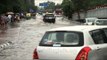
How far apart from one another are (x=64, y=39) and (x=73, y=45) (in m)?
0.32

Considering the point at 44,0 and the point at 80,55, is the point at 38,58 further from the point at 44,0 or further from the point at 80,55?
the point at 44,0

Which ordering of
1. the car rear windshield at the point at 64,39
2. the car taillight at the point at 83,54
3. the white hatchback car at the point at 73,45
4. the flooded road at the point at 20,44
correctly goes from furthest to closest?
the flooded road at the point at 20,44
the car rear windshield at the point at 64,39
the white hatchback car at the point at 73,45
the car taillight at the point at 83,54

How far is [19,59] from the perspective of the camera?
16.3 metres

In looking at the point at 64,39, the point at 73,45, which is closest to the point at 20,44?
the point at 64,39

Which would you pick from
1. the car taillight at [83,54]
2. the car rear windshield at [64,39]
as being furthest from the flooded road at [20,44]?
the car taillight at [83,54]

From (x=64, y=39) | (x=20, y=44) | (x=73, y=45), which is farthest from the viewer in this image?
(x=20, y=44)

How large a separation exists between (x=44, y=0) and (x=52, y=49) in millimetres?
152537

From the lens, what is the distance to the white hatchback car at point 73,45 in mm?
9258

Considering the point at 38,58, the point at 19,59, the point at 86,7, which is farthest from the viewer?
the point at 86,7

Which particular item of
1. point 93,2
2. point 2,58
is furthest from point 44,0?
point 2,58

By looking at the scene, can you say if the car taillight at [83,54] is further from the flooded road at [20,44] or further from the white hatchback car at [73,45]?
the flooded road at [20,44]

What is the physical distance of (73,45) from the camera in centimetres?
938

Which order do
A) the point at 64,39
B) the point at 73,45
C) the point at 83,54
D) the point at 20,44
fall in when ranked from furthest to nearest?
1. the point at 20,44
2. the point at 64,39
3. the point at 73,45
4. the point at 83,54

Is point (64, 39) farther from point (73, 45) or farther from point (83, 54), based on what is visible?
point (83, 54)
